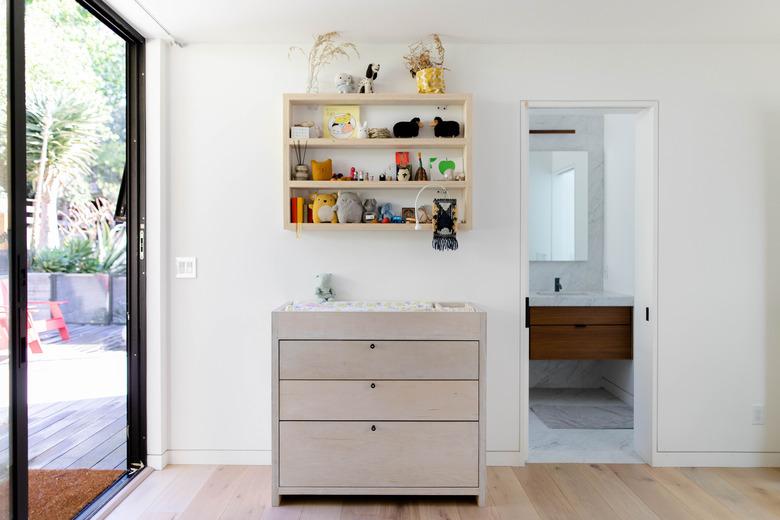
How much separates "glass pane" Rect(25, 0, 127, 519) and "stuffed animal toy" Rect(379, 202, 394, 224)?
1.35m

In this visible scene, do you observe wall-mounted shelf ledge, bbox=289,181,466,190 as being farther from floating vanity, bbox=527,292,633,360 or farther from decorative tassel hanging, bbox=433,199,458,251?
floating vanity, bbox=527,292,633,360

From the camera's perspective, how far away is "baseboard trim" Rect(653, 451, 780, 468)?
3.07 m

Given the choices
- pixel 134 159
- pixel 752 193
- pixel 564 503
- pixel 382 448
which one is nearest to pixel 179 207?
pixel 134 159

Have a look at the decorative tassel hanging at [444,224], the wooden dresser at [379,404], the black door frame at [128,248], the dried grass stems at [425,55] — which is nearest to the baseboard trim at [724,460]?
the wooden dresser at [379,404]

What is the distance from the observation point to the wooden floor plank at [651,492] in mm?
2537

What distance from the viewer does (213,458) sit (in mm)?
3072

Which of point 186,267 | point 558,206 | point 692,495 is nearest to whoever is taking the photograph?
point 692,495

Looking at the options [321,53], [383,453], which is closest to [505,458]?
[383,453]

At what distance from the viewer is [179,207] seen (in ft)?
10.0

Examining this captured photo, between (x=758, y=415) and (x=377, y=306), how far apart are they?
7.21ft

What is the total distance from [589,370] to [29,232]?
4.03 m

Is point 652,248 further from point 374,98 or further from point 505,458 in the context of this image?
point 374,98

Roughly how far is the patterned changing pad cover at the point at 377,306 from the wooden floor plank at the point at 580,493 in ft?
3.35

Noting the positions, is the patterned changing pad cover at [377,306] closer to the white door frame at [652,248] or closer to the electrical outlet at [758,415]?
the white door frame at [652,248]
